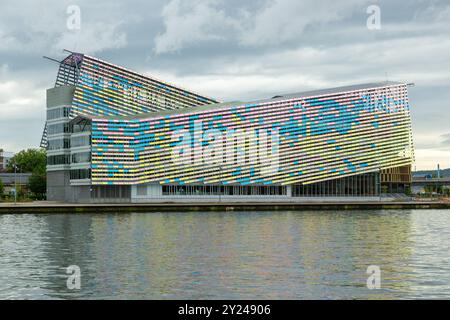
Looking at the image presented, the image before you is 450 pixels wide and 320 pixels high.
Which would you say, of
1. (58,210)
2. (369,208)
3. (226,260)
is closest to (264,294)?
(226,260)

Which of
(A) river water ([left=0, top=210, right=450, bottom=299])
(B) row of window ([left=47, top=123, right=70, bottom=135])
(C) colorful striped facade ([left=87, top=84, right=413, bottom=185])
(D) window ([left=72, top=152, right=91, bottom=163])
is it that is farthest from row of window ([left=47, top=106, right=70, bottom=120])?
(A) river water ([left=0, top=210, right=450, bottom=299])

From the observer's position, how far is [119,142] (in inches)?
5797

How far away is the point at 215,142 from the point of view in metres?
154

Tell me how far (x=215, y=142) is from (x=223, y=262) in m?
111

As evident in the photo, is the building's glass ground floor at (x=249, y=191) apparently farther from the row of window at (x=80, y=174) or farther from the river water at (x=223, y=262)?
the river water at (x=223, y=262)

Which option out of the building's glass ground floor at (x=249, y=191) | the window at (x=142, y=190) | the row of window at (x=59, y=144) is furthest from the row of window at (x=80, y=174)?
the window at (x=142, y=190)

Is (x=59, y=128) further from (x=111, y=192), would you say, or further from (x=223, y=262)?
(x=223, y=262)

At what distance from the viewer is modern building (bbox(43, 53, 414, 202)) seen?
148 m

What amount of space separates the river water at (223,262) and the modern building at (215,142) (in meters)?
75.5

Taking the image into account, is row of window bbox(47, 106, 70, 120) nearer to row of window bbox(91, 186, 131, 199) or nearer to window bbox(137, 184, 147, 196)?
row of window bbox(91, 186, 131, 199)

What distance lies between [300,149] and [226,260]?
121 meters

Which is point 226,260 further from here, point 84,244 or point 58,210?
point 58,210

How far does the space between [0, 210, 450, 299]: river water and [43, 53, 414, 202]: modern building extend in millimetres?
75525

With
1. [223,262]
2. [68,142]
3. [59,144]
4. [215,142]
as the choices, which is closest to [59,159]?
[59,144]
